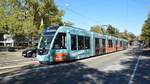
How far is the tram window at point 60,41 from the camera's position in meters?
21.8

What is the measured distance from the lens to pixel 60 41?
22281 millimetres

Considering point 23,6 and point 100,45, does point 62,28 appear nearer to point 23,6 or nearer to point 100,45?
point 100,45

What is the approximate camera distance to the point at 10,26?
57.8 meters

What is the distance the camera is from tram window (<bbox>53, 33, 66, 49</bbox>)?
71.5ft

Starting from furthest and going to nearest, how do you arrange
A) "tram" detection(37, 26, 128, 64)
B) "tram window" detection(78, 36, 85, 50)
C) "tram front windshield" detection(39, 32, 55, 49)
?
"tram window" detection(78, 36, 85, 50) → "tram front windshield" detection(39, 32, 55, 49) → "tram" detection(37, 26, 128, 64)

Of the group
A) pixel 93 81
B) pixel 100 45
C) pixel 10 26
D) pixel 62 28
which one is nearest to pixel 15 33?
pixel 10 26

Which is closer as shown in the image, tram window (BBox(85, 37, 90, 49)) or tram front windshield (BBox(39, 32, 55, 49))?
tram front windshield (BBox(39, 32, 55, 49))

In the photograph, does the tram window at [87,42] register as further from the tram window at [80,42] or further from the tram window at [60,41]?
the tram window at [60,41]

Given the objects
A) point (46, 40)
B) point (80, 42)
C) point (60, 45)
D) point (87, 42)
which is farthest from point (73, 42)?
point (87, 42)

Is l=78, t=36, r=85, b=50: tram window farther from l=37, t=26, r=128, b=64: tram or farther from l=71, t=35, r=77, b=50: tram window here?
l=71, t=35, r=77, b=50: tram window

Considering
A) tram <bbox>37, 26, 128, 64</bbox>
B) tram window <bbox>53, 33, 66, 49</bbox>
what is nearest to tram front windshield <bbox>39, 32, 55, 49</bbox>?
tram <bbox>37, 26, 128, 64</bbox>

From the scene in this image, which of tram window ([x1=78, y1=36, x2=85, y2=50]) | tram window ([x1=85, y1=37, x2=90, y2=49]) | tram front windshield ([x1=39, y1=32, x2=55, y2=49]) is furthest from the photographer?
tram window ([x1=85, y1=37, x2=90, y2=49])

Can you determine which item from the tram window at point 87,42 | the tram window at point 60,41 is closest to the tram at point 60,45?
the tram window at point 60,41

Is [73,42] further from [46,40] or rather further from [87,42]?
[87,42]
